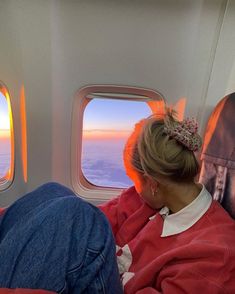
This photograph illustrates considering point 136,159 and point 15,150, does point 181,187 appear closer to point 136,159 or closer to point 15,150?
point 136,159

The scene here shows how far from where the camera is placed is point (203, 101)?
6.38 feet

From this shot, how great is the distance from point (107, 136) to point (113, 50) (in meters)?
0.64

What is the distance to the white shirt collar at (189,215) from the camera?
1258mm

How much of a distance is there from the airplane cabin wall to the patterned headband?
711 millimetres

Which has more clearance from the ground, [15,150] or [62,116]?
[62,116]

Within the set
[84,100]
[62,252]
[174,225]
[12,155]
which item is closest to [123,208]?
[174,225]

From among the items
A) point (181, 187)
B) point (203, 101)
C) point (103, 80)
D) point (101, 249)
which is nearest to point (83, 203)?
point (101, 249)

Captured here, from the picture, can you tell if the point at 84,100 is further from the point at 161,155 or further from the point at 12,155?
the point at 161,155

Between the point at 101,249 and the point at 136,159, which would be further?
the point at 136,159

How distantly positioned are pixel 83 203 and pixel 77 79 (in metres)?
0.98

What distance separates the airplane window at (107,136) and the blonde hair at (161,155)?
91 cm

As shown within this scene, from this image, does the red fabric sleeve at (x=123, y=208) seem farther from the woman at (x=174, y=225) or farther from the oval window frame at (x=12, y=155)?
the oval window frame at (x=12, y=155)

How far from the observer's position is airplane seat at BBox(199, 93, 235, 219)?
1.27 m

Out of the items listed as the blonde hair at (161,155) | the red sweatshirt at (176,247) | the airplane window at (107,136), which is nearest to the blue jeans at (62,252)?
the red sweatshirt at (176,247)
